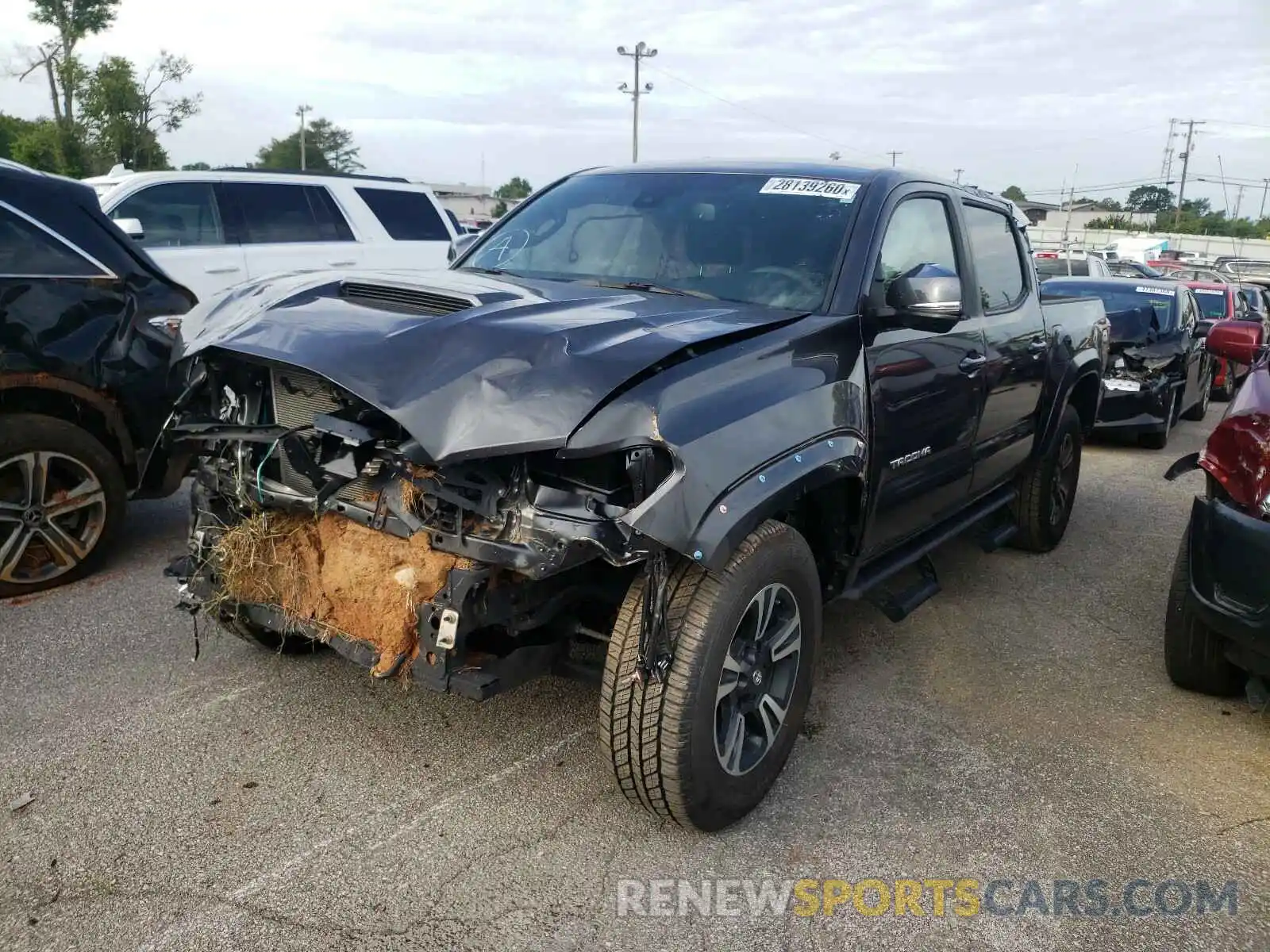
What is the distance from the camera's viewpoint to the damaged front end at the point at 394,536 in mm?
2625

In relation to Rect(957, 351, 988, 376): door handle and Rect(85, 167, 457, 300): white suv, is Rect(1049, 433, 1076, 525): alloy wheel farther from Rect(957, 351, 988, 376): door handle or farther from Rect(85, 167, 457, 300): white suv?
Rect(85, 167, 457, 300): white suv

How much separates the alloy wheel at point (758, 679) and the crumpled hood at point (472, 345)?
830 millimetres

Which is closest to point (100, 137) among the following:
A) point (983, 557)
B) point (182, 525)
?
point (182, 525)

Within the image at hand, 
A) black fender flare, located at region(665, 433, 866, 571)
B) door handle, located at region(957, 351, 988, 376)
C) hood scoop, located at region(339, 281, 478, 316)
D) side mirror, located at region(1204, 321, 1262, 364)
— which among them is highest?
hood scoop, located at region(339, 281, 478, 316)

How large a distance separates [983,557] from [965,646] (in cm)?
149

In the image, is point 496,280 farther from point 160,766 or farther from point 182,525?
point 182,525

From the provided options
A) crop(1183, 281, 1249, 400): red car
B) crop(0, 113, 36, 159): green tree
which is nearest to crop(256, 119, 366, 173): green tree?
crop(0, 113, 36, 159): green tree

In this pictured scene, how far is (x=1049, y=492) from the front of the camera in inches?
230

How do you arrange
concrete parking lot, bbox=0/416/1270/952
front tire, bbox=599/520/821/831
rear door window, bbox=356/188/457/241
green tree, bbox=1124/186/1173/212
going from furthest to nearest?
1. green tree, bbox=1124/186/1173/212
2. rear door window, bbox=356/188/457/241
3. front tire, bbox=599/520/821/831
4. concrete parking lot, bbox=0/416/1270/952

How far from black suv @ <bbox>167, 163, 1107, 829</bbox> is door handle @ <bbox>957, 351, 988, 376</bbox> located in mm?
20

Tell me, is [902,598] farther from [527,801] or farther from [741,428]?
[527,801]

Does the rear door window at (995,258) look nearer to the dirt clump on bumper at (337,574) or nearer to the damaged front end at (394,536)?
the damaged front end at (394,536)

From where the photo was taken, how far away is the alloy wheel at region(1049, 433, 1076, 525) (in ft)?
19.3

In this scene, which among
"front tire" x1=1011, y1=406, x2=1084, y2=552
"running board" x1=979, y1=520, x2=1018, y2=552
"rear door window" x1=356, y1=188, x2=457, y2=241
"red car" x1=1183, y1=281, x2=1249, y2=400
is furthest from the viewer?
"red car" x1=1183, y1=281, x2=1249, y2=400
